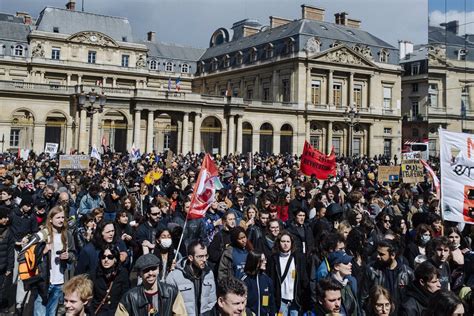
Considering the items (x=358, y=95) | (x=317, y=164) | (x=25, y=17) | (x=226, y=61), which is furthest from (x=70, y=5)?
(x=317, y=164)

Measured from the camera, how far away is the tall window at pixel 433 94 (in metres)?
58.9

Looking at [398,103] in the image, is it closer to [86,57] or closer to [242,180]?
[86,57]

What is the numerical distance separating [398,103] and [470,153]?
172 feet

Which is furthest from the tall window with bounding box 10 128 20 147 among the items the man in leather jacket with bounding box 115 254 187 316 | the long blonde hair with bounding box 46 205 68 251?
the man in leather jacket with bounding box 115 254 187 316

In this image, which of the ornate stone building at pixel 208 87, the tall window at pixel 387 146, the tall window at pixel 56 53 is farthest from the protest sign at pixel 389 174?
the tall window at pixel 56 53

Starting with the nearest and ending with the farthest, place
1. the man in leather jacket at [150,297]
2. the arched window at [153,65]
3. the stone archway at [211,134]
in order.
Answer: the man in leather jacket at [150,297]
the stone archway at [211,134]
the arched window at [153,65]

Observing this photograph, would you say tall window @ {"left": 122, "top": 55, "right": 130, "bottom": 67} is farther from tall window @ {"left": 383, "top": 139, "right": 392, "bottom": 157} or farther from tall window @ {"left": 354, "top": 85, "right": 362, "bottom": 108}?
tall window @ {"left": 383, "top": 139, "right": 392, "bottom": 157}

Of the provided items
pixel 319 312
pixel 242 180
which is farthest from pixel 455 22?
pixel 319 312

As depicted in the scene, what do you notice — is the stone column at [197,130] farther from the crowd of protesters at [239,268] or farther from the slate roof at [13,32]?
the crowd of protesters at [239,268]

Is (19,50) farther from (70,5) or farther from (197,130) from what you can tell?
(197,130)

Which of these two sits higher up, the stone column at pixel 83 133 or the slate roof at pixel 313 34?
the slate roof at pixel 313 34

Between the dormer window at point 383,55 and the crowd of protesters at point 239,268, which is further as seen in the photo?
the dormer window at point 383,55

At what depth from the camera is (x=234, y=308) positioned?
4.27 m

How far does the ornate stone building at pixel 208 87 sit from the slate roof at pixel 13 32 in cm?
13
